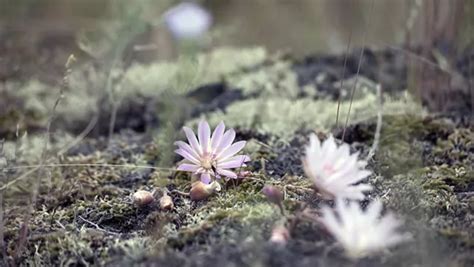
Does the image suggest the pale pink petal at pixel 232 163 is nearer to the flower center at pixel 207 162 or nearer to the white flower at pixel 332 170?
the flower center at pixel 207 162

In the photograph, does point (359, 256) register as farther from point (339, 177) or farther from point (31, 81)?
point (31, 81)

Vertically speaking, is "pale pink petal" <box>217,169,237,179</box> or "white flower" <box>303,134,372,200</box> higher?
"white flower" <box>303,134,372,200</box>

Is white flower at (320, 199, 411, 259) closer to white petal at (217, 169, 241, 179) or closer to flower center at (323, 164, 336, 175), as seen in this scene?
flower center at (323, 164, 336, 175)

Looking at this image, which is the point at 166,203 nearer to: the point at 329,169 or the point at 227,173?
the point at 227,173

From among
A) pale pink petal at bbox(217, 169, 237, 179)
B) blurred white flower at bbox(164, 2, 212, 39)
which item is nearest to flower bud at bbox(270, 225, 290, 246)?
pale pink petal at bbox(217, 169, 237, 179)

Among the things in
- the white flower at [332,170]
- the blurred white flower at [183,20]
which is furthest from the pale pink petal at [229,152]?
the blurred white flower at [183,20]

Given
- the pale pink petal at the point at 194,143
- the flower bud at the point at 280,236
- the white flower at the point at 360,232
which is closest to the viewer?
the white flower at the point at 360,232
